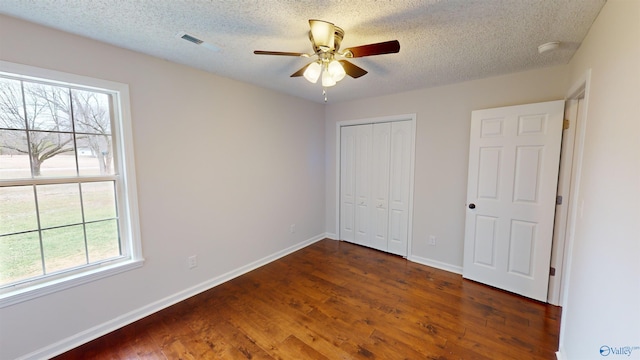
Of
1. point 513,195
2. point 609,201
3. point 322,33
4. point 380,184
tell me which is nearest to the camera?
point 609,201

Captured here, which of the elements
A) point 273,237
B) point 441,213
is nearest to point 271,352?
point 273,237

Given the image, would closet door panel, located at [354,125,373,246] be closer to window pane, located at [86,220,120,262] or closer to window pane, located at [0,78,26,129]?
window pane, located at [86,220,120,262]

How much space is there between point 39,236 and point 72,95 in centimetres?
108

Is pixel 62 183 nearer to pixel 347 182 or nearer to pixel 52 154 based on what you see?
pixel 52 154

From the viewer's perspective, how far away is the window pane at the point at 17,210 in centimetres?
161

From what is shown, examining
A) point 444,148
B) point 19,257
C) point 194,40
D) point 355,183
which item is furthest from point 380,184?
point 19,257

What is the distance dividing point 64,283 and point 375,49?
108 inches

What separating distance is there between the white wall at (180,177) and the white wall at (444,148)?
5.48ft

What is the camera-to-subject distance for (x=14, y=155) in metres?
1.64

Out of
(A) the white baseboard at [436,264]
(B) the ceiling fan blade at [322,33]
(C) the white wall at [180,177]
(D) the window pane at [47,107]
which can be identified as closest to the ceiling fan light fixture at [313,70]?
(B) the ceiling fan blade at [322,33]

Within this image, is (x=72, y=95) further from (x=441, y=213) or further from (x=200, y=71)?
(x=441, y=213)

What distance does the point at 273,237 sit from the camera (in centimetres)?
337

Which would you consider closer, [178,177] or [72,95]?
[72,95]

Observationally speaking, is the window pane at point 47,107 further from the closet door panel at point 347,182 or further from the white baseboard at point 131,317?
the closet door panel at point 347,182
